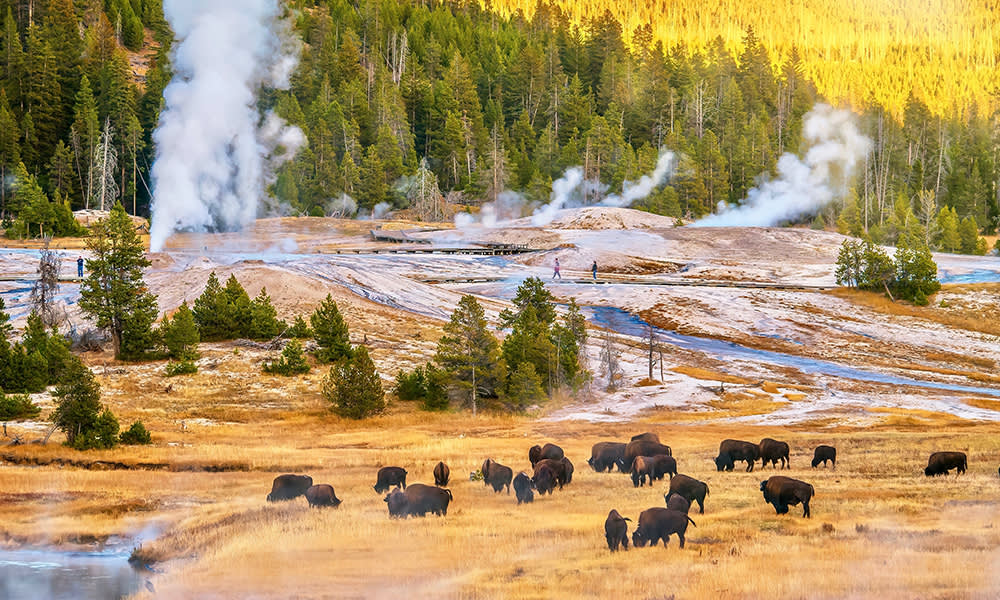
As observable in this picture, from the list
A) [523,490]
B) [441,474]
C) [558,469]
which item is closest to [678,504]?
[523,490]

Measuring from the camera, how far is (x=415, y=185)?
133 meters

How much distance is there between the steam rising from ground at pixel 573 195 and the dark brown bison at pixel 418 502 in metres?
110

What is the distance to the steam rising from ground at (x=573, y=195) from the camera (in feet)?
447

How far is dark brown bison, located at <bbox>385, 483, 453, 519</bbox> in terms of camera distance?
75.2ft

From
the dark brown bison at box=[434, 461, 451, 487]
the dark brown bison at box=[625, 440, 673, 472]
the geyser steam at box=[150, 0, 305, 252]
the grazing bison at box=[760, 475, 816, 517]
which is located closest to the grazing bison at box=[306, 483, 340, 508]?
the dark brown bison at box=[434, 461, 451, 487]

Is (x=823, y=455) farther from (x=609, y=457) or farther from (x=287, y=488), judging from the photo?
(x=287, y=488)

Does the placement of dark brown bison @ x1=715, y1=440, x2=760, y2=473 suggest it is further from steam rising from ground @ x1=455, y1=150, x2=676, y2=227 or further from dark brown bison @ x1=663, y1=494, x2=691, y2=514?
steam rising from ground @ x1=455, y1=150, x2=676, y2=227

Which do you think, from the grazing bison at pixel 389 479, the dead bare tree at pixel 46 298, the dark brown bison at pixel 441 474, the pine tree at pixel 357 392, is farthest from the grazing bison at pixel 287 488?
the dead bare tree at pixel 46 298

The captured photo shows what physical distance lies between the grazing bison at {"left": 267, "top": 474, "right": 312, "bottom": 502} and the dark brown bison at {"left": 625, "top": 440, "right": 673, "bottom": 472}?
9.46 meters

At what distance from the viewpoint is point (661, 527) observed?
19109 millimetres

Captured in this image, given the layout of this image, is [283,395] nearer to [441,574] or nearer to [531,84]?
[441,574]

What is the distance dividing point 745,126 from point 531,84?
34386 mm

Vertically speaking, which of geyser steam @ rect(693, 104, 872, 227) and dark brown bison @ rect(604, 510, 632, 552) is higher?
geyser steam @ rect(693, 104, 872, 227)

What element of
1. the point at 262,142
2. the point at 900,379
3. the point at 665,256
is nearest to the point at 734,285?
the point at 665,256
